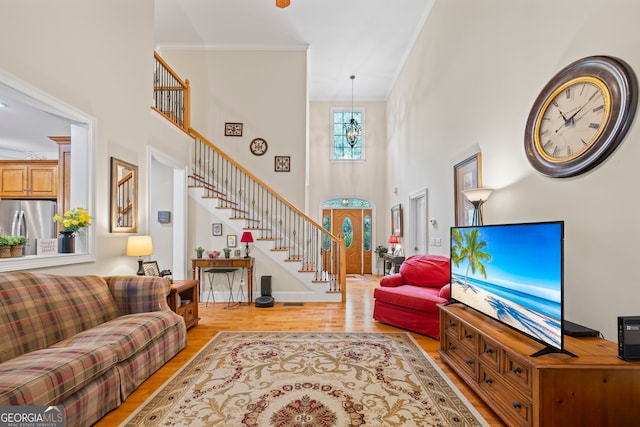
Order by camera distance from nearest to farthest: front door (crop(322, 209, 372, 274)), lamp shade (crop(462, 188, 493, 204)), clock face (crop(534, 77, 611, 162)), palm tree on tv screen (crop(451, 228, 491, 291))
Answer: clock face (crop(534, 77, 611, 162)) < palm tree on tv screen (crop(451, 228, 491, 291)) < lamp shade (crop(462, 188, 493, 204)) < front door (crop(322, 209, 372, 274))

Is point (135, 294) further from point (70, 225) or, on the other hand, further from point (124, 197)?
point (124, 197)

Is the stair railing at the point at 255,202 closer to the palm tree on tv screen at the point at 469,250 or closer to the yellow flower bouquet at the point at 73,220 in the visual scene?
the yellow flower bouquet at the point at 73,220

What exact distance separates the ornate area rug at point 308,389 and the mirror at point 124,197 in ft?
5.80

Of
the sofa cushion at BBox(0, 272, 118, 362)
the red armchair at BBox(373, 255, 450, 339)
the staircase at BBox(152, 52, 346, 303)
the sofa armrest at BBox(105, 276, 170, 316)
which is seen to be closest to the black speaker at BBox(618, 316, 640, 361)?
the red armchair at BBox(373, 255, 450, 339)

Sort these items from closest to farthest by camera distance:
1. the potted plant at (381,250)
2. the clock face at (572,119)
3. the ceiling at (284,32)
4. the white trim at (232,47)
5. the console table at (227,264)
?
the clock face at (572,119) → the console table at (227,264) → the ceiling at (284,32) → the white trim at (232,47) → the potted plant at (381,250)

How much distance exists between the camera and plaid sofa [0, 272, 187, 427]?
169 centimetres

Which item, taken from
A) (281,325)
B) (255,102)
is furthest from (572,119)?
(255,102)

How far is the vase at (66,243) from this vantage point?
274 cm

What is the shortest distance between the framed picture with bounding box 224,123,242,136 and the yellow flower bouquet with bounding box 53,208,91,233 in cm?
386

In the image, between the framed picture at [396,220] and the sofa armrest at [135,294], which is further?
the framed picture at [396,220]

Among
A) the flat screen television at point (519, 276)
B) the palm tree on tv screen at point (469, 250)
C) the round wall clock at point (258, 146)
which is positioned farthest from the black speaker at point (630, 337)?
the round wall clock at point (258, 146)

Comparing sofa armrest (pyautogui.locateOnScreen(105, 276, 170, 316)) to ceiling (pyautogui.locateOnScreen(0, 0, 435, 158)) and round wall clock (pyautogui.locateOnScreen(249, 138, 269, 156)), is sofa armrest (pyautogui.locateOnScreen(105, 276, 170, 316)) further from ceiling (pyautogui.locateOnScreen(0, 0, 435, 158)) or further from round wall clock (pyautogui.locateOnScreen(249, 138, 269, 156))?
round wall clock (pyautogui.locateOnScreen(249, 138, 269, 156))

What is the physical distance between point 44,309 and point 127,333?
2.06ft

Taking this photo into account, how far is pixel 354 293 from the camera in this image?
606cm
